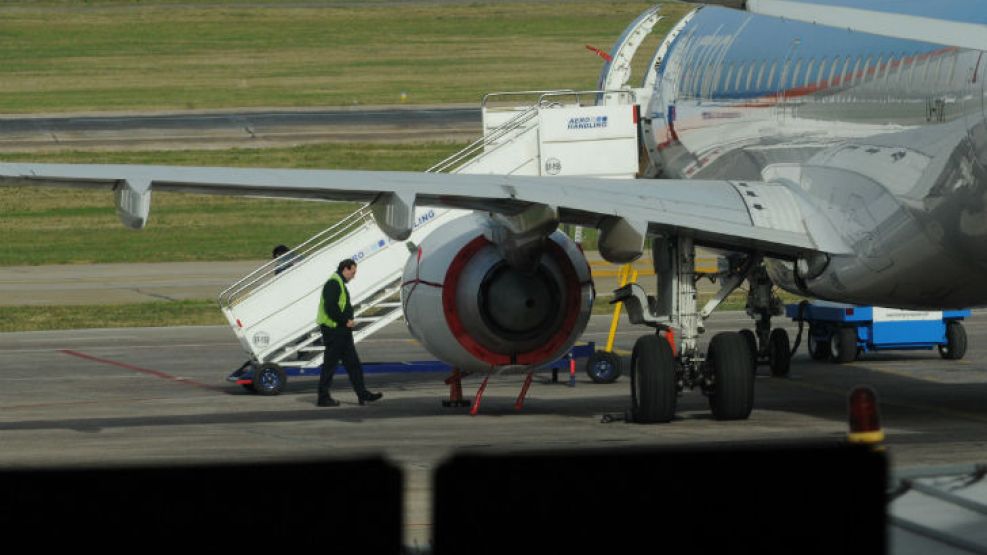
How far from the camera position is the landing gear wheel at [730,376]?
16.0 meters

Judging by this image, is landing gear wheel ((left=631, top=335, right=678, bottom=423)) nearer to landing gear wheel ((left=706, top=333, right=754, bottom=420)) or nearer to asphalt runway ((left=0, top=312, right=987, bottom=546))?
asphalt runway ((left=0, top=312, right=987, bottom=546))

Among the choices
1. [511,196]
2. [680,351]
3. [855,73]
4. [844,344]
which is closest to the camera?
[511,196]

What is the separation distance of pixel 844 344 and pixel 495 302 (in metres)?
8.79

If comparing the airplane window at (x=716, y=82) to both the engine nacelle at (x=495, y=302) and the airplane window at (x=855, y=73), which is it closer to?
the engine nacelle at (x=495, y=302)

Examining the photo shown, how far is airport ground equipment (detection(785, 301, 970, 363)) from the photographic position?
911 inches

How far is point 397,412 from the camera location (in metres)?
18.5

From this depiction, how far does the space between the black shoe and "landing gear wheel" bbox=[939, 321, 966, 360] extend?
8.59 m

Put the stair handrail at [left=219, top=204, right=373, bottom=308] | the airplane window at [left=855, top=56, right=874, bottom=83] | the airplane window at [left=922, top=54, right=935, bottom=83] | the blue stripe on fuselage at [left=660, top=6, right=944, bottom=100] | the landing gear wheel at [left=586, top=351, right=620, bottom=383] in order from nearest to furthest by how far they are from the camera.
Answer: the airplane window at [left=922, top=54, right=935, bottom=83], the airplane window at [left=855, top=56, right=874, bottom=83], the blue stripe on fuselage at [left=660, top=6, right=944, bottom=100], the stair handrail at [left=219, top=204, right=373, bottom=308], the landing gear wheel at [left=586, top=351, right=620, bottom=383]

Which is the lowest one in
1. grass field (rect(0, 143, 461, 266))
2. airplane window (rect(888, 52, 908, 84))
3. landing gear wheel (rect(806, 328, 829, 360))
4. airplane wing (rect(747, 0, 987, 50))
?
landing gear wheel (rect(806, 328, 829, 360))

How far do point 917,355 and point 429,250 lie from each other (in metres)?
10.4

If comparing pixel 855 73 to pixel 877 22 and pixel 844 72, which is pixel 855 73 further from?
pixel 877 22

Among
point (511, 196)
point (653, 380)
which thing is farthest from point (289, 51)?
point (511, 196)

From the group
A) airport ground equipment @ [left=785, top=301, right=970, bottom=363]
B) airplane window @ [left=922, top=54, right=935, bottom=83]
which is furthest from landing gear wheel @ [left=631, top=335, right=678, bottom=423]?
airport ground equipment @ [left=785, top=301, right=970, bottom=363]

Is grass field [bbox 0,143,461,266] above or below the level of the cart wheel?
above
